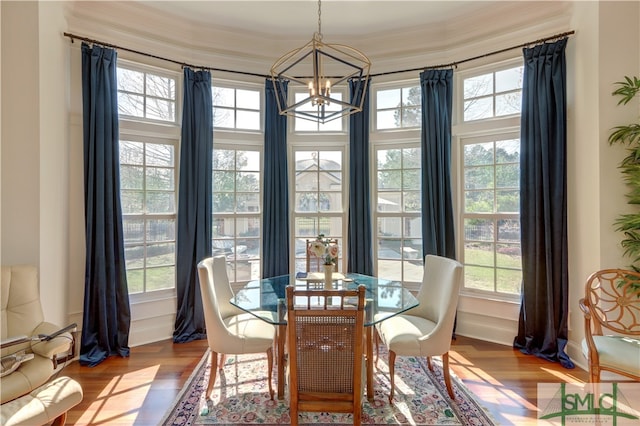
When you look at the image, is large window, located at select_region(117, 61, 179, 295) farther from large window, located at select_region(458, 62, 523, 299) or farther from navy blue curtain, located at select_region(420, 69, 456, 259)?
large window, located at select_region(458, 62, 523, 299)

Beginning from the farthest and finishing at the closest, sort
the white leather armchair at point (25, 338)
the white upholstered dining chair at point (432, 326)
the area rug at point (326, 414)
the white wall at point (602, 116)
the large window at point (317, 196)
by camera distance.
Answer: the large window at point (317, 196), the white wall at point (602, 116), the white upholstered dining chair at point (432, 326), the area rug at point (326, 414), the white leather armchair at point (25, 338)

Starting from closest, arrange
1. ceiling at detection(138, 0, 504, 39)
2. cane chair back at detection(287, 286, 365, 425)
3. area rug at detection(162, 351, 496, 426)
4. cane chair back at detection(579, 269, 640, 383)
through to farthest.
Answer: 1. cane chair back at detection(287, 286, 365, 425)
2. cane chair back at detection(579, 269, 640, 383)
3. area rug at detection(162, 351, 496, 426)
4. ceiling at detection(138, 0, 504, 39)

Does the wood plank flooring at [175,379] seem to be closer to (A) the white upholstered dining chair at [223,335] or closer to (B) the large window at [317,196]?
(A) the white upholstered dining chair at [223,335]

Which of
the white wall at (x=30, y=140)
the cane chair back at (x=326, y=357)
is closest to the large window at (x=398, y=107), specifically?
the cane chair back at (x=326, y=357)

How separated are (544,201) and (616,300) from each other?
0.97 metres

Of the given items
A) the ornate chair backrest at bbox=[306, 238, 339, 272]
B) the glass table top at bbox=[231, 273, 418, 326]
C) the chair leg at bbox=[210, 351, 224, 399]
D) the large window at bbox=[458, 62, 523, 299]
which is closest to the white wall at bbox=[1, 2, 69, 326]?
the chair leg at bbox=[210, 351, 224, 399]

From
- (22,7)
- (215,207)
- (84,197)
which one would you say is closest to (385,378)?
(215,207)

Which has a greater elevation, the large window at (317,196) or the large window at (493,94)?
the large window at (493,94)

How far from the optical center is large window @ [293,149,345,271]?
3803 millimetres

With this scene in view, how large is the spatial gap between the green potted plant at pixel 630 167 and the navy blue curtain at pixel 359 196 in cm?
220

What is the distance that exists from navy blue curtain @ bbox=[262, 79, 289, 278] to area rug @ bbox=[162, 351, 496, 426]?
4.17 ft

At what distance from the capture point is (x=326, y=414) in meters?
2.10

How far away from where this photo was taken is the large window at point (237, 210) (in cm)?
361

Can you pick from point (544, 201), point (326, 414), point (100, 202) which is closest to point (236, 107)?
point (100, 202)
